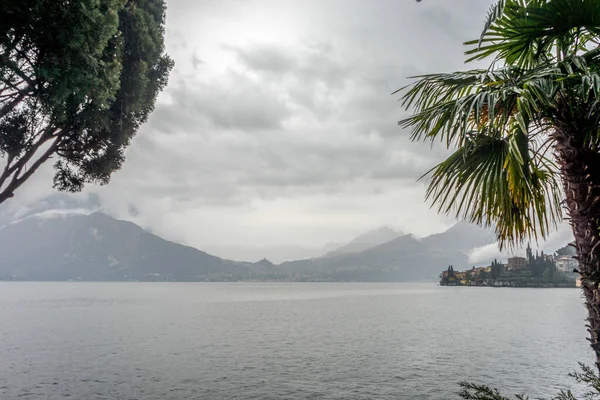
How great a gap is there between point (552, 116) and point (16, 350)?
4600 cm

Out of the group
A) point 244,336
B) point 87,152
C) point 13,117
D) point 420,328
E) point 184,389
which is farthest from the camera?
point 420,328

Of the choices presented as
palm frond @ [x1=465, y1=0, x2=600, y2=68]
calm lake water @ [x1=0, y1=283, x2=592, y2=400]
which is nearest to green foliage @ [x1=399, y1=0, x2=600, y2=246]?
palm frond @ [x1=465, y1=0, x2=600, y2=68]

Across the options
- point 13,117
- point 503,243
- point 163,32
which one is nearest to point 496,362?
point 503,243

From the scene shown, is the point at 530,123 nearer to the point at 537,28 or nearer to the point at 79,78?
the point at 537,28

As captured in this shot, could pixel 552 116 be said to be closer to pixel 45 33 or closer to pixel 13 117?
pixel 45 33

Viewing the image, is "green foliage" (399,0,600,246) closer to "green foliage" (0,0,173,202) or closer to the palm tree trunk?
the palm tree trunk

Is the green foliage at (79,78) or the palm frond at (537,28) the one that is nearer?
the palm frond at (537,28)

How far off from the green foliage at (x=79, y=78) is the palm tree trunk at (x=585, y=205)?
1022 cm

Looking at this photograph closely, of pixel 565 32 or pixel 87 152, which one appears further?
pixel 87 152

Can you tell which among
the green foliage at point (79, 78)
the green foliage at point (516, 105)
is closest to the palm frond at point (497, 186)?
the green foliage at point (516, 105)

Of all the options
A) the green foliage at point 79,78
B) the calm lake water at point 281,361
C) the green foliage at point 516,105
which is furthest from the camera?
the calm lake water at point 281,361

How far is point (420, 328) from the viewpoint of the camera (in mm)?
55312

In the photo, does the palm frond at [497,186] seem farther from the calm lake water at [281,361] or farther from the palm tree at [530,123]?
the calm lake water at [281,361]

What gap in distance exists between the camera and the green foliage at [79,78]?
9.77 metres
